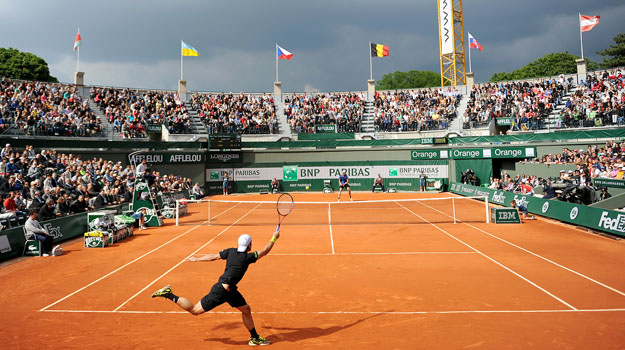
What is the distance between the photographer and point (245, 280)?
34.8ft

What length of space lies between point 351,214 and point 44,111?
26.5m

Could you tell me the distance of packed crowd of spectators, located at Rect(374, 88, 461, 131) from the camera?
42.2m

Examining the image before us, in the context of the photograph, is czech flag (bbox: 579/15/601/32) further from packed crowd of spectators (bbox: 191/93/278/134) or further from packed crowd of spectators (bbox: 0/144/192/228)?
packed crowd of spectators (bbox: 0/144/192/228)

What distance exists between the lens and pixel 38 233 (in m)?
14.0

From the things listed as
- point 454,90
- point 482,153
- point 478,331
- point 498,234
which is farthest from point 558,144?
point 478,331

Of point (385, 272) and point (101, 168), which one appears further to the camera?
point (101, 168)

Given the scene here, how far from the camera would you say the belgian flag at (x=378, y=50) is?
51.7 metres

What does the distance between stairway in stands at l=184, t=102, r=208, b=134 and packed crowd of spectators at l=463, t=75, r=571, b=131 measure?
91.4 feet

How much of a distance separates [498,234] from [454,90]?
33755mm

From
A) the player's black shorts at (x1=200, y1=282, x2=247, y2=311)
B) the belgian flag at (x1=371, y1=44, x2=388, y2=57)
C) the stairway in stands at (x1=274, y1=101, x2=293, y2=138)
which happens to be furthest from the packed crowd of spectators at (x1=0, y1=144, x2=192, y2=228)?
the belgian flag at (x1=371, y1=44, x2=388, y2=57)

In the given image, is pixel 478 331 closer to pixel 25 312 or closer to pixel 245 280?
pixel 245 280

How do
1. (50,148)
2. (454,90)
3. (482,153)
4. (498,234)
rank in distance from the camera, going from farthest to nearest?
(454,90) → (482,153) → (50,148) → (498,234)

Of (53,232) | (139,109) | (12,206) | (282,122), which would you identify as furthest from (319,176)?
(12,206)

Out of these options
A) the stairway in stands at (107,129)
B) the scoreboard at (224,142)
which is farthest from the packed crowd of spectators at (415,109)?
the stairway in stands at (107,129)
